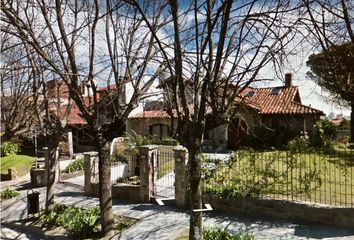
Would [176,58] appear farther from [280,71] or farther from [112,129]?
[112,129]

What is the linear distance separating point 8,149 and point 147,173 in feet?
63.9

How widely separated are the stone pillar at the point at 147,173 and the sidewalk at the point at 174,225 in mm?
454

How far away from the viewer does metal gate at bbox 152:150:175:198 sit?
11797 millimetres

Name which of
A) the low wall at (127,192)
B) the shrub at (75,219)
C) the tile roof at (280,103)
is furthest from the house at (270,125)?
the shrub at (75,219)

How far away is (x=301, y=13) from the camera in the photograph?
5.28 metres

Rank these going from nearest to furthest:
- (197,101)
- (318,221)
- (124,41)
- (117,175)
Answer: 1. (197,101)
2. (318,221)
3. (124,41)
4. (117,175)

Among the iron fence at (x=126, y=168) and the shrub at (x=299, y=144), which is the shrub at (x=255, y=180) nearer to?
the shrub at (x=299, y=144)

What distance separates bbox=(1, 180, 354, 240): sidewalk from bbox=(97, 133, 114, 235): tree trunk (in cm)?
51

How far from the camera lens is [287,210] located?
9094mm

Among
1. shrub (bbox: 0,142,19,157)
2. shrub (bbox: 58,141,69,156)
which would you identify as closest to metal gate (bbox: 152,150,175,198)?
shrub (bbox: 58,141,69,156)

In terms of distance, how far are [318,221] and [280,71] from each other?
16.4ft

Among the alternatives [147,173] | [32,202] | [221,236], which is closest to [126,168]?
[147,173]

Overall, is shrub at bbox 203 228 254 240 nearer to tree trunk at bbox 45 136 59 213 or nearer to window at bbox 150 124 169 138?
tree trunk at bbox 45 136 59 213

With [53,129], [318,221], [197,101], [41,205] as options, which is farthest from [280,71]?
[41,205]
